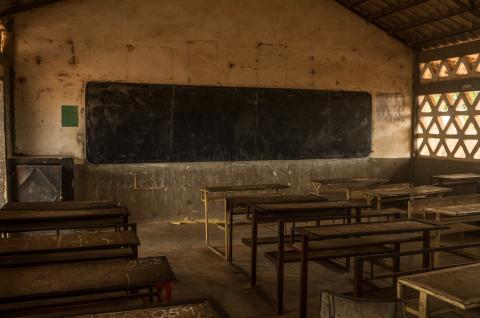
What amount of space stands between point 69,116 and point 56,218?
280 cm

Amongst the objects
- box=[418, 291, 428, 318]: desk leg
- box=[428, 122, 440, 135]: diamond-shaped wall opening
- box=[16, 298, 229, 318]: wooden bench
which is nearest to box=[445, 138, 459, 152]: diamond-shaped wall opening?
box=[428, 122, 440, 135]: diamond-shaped wall opening

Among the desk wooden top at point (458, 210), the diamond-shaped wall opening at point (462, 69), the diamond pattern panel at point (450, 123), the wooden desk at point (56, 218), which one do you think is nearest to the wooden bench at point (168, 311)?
the wooden desk at point (56, 218)

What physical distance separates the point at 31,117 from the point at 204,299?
4864 mm

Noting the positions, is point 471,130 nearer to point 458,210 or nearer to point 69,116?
point 458,210

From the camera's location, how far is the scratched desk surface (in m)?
1.75

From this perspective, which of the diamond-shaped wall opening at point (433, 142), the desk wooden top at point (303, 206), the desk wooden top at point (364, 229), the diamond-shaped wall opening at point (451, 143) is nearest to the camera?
the desk wooden top at point (364, 229)

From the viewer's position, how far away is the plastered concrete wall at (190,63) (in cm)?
598

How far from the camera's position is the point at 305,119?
24.0ft

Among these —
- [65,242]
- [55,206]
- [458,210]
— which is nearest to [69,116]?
[55,206]

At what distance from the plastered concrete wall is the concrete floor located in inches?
42.3

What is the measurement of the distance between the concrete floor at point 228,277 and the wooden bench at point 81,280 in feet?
3.97

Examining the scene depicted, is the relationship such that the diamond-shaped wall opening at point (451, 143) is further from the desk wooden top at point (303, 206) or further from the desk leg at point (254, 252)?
the desk leg at point (254, 252)

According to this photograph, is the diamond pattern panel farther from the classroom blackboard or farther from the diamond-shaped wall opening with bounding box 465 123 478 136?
the classroom blackboard

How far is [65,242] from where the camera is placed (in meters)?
3.00
